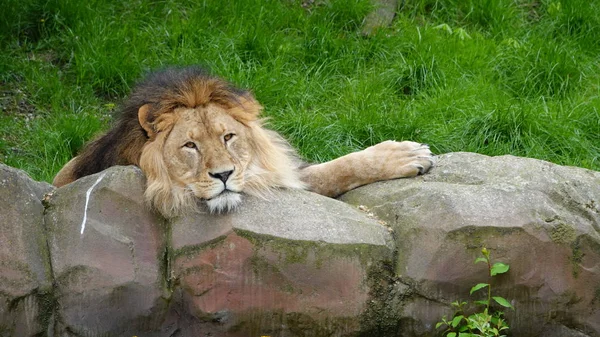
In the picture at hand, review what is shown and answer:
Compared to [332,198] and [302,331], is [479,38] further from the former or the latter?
[302,331]

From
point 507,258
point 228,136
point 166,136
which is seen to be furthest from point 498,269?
point 166,136

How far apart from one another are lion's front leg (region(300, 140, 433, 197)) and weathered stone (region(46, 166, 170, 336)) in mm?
1022

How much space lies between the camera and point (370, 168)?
5211 millimetres

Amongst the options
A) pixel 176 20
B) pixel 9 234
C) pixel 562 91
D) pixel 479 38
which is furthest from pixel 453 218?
pixel 176 20

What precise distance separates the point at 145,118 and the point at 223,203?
63 centimetres

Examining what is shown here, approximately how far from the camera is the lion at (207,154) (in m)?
4.67

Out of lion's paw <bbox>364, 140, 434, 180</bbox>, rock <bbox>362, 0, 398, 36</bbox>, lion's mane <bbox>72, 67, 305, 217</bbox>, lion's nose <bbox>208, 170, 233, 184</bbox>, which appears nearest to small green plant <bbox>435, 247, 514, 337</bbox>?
lion's paw <bbox>364, 140, 434, 180</bbox>

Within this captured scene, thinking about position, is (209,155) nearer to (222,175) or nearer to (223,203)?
(222,175)

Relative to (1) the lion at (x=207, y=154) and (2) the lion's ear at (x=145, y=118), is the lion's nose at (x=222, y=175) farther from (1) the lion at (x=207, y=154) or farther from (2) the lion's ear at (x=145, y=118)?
(2) the lion's ear at (x=145, y=118)

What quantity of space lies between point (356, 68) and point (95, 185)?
11.9ft

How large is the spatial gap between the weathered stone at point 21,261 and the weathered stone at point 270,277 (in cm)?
61

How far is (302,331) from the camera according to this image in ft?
Result: 14.9

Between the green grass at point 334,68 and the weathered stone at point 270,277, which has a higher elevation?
the weathered stone at point 270,277

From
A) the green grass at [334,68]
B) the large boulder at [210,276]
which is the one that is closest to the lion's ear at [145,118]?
the large boulder at [210,276]
